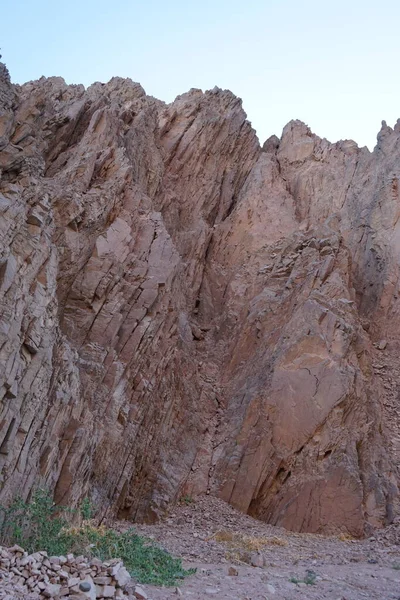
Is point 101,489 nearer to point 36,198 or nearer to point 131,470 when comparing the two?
point 131,470

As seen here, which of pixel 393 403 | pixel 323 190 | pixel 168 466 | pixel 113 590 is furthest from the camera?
pixel 323 190

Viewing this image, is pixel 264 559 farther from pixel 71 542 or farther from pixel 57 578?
pixel 57 578

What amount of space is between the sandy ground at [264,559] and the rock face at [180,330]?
0.95 m

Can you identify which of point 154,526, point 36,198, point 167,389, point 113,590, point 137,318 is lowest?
point 154,526

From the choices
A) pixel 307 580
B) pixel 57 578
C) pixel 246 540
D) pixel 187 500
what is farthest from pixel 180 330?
pixel 57 578

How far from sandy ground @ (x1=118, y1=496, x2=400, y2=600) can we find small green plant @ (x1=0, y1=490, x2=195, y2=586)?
49cm

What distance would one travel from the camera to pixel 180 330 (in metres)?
23.1

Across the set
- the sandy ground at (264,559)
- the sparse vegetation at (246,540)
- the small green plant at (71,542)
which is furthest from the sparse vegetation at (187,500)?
the small green plant at (71,542)

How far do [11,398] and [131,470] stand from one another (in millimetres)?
7267

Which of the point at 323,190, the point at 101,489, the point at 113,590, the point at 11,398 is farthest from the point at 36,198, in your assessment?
the point at 323,190

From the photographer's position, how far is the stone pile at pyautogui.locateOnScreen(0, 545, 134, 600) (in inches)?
262

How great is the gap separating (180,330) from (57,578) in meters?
16.2

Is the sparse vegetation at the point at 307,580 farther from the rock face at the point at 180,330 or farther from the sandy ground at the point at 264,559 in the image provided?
the rock face at the point at 180,330

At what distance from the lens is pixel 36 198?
13.8 meters
